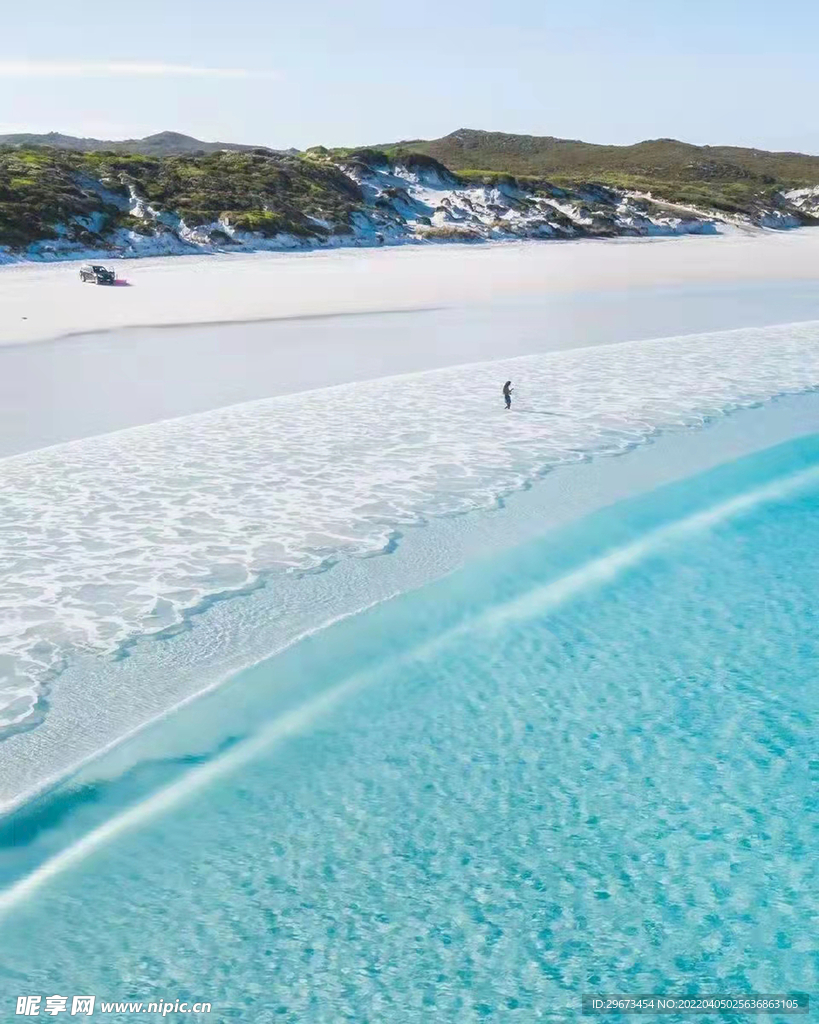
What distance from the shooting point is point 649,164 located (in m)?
110

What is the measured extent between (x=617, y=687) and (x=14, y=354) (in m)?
16.0

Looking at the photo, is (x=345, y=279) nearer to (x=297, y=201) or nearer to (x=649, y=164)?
(x=297, y=201)

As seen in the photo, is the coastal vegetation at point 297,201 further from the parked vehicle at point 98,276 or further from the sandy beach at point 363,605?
the sandy beach at point 363,605

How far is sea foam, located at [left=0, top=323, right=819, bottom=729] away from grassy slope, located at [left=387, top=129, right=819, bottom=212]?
5581cm

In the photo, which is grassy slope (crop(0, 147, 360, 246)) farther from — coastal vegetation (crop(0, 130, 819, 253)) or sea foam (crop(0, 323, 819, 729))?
sea foam (crop(0, 323, 819, 729))

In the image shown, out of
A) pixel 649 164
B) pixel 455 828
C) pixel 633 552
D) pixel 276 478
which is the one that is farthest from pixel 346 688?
pixel 649 164

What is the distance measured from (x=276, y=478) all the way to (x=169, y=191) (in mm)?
39844

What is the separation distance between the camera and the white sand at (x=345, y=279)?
90.2ft

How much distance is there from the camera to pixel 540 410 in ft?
55.2

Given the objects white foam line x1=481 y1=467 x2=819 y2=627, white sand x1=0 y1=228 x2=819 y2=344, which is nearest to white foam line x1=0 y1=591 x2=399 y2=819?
white foam line x1=481 y1=467 x2=819 y2=627

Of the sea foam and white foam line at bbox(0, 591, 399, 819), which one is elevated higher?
the sea foam

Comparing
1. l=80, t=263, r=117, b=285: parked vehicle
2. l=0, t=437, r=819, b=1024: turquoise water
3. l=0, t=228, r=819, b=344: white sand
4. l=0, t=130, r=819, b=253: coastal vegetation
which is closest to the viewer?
l=0, t=437, r=819, b=1024: turquoise water

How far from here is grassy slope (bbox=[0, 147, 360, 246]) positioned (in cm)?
4278

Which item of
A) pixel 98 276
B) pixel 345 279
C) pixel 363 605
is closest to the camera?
pixel 363 605
